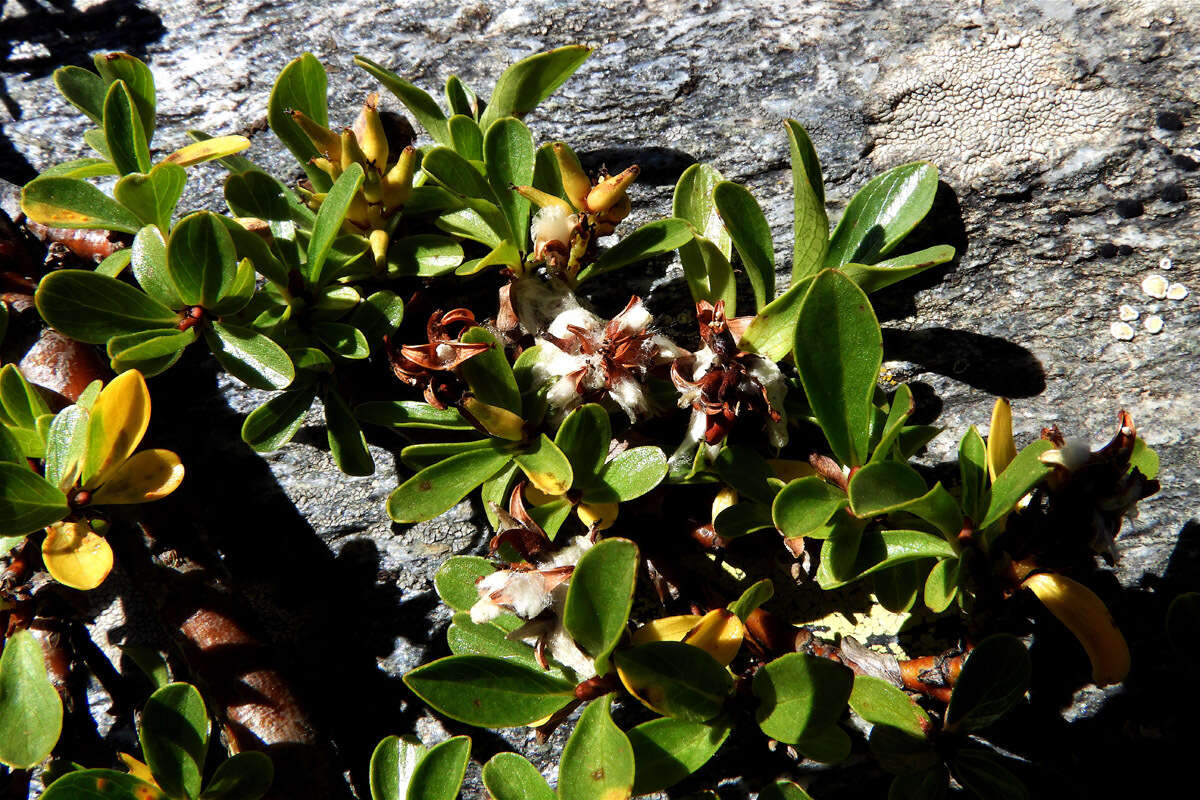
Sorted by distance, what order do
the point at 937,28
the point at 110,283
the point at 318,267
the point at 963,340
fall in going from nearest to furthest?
the point at 110,283
the point at 318,267
the point at 963,340
the point at 937,28

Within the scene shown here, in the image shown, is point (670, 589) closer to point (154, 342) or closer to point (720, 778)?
point (720, 778)

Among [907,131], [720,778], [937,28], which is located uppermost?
[937,28]

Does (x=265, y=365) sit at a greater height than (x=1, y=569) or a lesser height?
greater

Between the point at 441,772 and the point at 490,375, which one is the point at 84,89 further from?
the point at 441,772

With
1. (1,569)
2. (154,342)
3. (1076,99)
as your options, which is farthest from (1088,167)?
(1,569)

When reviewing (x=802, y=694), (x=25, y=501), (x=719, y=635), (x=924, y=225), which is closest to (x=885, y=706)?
(x=802, y=694)

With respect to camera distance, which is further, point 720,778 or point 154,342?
point 720,778

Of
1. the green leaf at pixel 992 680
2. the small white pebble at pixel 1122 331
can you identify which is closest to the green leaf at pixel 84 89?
the green leaf at pixel 992 680

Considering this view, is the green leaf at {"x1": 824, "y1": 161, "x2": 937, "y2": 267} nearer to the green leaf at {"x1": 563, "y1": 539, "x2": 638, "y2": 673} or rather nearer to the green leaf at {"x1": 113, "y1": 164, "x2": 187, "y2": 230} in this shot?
the green leaf at {"x1": 563, "y1": 539, "x2": 638, "y2": 673}
